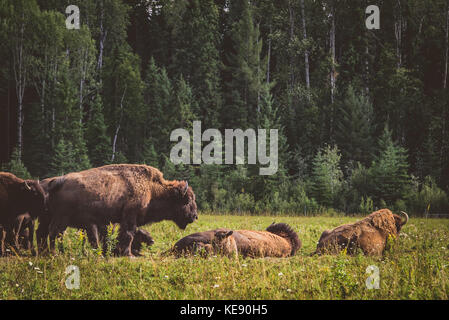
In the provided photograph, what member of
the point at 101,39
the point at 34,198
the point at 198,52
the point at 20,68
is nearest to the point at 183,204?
the point at 34,198

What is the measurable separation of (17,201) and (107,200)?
171cm

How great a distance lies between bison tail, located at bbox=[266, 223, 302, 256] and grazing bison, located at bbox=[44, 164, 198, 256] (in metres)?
2.62

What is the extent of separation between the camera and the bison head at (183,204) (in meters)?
10.2

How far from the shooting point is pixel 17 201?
8852mm

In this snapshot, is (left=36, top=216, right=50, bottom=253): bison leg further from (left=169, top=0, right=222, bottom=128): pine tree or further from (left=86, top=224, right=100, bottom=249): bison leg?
(left=169, top=0, right=222, bottom=128): pine tree

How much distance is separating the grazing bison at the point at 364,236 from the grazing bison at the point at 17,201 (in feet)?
18.3

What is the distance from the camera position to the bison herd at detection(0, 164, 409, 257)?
869 centimetres

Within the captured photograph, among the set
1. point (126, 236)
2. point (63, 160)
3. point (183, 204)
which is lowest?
point (63, 160)

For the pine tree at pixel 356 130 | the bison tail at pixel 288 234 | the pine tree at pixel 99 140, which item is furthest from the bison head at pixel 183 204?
the pine tree at pixel 99 140

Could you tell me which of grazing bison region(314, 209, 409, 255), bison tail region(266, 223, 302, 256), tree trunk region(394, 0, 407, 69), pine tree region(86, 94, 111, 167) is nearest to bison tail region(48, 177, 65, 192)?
bison tail region(266, 223, 302, 256)

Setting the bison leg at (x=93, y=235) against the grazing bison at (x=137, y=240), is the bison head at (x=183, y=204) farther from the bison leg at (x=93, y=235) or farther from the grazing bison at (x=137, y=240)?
the bison leg at (x=93, y=235)

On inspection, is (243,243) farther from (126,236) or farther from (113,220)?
(113,220)

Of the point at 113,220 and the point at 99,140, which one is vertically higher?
the point at 99,140
